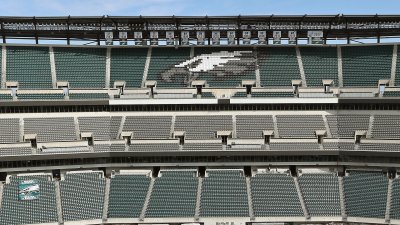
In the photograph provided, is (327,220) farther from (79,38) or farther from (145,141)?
(79,38)

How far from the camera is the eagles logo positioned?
181ft

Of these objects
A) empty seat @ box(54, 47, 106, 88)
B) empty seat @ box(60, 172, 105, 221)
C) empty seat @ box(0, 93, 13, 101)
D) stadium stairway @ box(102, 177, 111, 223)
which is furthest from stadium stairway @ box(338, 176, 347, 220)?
empty seat @ box(0, 93, 13, 101)

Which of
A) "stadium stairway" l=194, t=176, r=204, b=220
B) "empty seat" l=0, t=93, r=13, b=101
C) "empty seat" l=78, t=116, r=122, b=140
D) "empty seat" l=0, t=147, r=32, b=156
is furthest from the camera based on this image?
"empty seat" l=0, t=93, r=13, b=101

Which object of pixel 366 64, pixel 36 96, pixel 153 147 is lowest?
pixel 153 147

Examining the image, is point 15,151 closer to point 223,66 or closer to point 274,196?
point 223,66

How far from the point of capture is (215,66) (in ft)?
183

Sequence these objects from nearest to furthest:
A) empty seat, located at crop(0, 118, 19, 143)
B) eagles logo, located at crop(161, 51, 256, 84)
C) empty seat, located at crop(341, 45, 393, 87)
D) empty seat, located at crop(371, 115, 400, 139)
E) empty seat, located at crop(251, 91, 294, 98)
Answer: empty seat, located at crop(0, 118, 19, 143)
empty seat, located at crop(371, 115, 400, 139)
empty seat, located at crop(251, 91, 294, 98)
empty seat, located at crop(341, 45, 393, 87)
eagles logo, located at crop(161, 51, 256, 84)

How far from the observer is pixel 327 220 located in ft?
141

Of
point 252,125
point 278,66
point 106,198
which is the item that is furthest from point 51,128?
point 278,66

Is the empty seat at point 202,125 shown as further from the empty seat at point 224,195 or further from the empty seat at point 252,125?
the empty seat at point 224,195

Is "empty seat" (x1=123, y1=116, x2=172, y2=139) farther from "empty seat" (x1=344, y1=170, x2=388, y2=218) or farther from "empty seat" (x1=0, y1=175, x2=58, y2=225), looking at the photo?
"empty seat" (x1=344, y1=170, x2=388, y2=218)

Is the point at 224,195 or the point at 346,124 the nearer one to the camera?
the point at 224,195

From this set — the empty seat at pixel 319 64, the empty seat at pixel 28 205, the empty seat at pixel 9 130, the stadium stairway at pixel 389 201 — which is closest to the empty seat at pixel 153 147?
the empty seat at pixel 28 205

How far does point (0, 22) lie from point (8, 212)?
2166 centimetres
